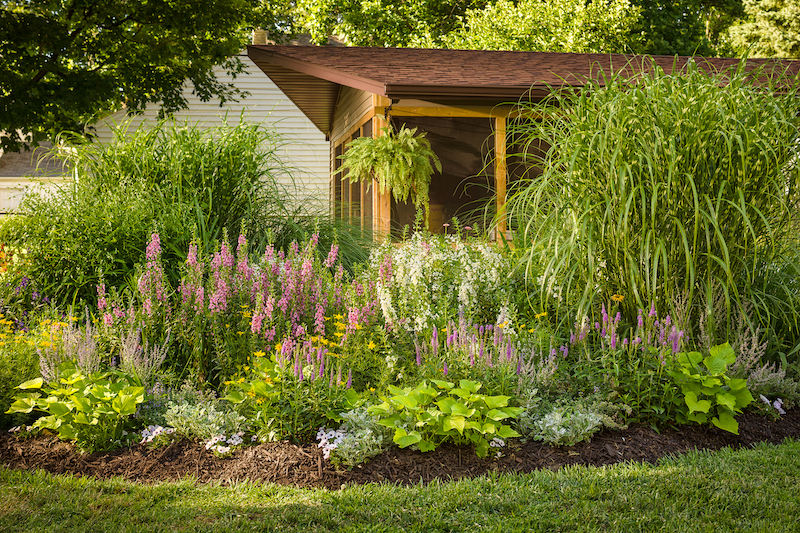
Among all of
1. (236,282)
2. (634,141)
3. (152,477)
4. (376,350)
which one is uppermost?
(634,141)

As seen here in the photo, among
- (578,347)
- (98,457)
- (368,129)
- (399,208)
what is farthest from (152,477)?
(399,208)

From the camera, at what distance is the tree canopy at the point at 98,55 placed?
38.7ft

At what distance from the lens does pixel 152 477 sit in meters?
3.18

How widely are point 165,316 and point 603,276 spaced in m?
2.77

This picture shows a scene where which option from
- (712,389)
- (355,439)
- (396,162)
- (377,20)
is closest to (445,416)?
(355,439)

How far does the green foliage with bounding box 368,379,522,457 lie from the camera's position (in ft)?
10.3

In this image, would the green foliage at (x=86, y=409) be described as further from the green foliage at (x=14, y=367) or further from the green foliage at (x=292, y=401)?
the green foliage at (x=292, y=401)

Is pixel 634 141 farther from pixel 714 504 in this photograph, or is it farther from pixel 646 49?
pixel 646 49

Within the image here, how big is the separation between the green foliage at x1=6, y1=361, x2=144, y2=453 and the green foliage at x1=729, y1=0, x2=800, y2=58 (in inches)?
987

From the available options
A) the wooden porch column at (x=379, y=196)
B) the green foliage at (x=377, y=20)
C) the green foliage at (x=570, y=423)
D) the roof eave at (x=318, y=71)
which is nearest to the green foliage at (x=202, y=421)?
the green foliage at (x=570, y=423)

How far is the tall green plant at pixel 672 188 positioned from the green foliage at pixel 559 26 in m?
13.8

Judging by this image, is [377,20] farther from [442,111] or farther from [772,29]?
[772,29]

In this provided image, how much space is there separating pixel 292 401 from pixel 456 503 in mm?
1012

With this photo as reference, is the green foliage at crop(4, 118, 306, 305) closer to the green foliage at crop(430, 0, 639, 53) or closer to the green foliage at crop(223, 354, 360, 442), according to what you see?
the green foliage at crop(223, 354, 360, 442)
